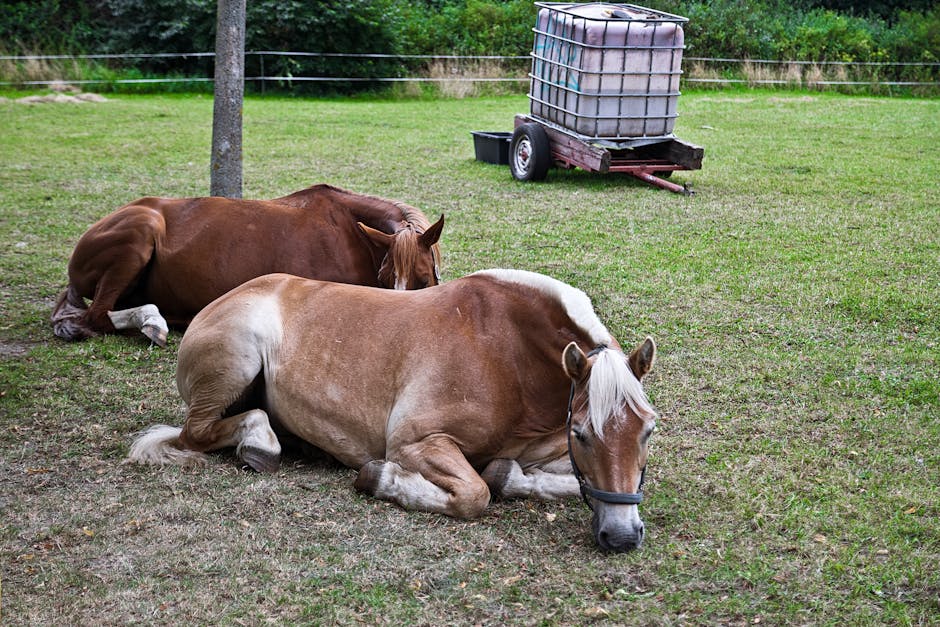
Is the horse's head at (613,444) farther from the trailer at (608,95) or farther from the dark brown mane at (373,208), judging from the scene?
the trailer at (608,95)

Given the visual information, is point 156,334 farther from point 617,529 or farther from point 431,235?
point 617,529

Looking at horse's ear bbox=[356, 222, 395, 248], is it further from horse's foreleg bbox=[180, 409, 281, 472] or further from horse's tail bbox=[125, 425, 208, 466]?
horse's tail bbox=[125, 425, 208, 466]

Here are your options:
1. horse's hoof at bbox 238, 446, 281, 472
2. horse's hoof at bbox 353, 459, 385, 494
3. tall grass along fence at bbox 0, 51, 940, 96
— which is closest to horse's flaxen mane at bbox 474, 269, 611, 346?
horse's hoof at bbox 353, 459, 385, 494

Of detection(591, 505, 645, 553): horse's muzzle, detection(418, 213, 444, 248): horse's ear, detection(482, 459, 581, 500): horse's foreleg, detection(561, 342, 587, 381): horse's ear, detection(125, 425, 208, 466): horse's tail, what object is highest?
detection(418, 213, 444, 248): horse's ear

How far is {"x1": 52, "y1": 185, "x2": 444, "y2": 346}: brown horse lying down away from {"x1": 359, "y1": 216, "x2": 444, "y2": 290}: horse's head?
350 mm

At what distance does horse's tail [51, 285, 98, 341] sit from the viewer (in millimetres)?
6039

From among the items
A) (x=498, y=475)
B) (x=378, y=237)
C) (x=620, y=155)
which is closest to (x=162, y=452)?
(x=498, y=475)

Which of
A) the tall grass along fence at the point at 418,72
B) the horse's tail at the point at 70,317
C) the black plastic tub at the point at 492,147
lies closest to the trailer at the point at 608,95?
the black plastic tub at the point at 492,147

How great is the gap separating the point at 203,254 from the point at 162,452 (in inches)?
79.3

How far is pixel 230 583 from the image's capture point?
3346 mm

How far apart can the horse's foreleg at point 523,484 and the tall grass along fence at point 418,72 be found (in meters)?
17.9

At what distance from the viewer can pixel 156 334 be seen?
5941 mm

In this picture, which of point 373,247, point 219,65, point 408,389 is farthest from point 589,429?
point 219,65

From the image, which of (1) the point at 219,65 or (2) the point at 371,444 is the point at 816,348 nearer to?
(2) the point at 371,444
